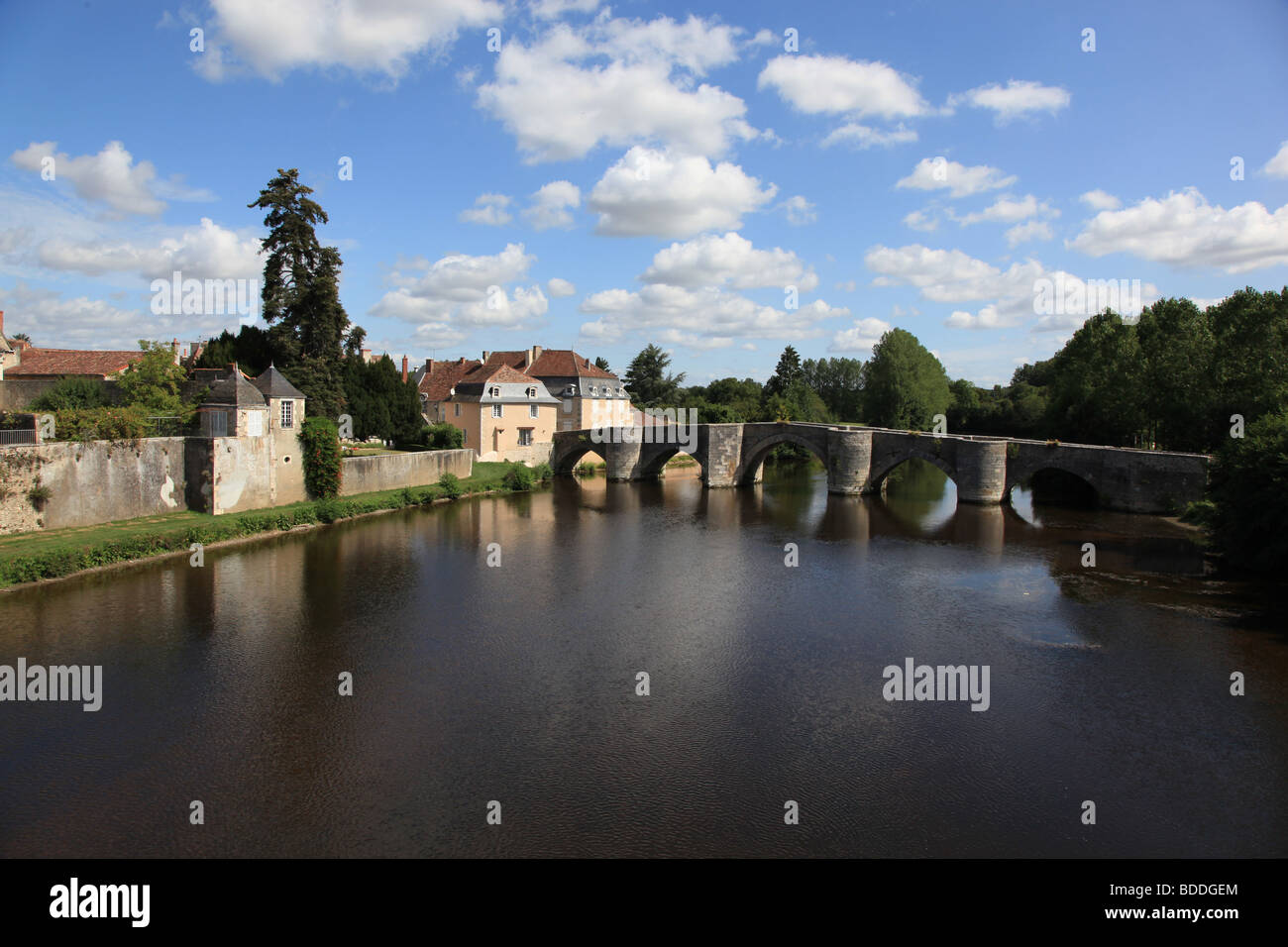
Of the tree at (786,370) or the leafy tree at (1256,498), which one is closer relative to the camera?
the leafy tree at (1256,498)

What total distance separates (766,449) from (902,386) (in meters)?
30.0

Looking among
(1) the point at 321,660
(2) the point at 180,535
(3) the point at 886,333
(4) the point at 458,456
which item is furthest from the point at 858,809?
(3) the point at 886,333

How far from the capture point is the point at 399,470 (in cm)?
3872

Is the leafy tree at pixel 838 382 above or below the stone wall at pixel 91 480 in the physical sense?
above

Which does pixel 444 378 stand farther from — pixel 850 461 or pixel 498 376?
pixel 850 461

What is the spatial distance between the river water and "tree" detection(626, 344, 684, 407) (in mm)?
47690

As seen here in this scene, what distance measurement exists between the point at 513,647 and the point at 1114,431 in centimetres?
3958

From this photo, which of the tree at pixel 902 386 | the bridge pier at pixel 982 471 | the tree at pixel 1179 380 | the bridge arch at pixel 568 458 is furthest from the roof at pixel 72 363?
the tree at pixel 902 386

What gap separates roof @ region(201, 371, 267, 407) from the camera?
99.3 feet

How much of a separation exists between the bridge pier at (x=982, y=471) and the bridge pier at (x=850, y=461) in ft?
15.9

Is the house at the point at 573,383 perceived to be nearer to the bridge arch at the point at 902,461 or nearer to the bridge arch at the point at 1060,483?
the bridge arch at the point at 902,461

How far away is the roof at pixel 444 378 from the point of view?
5489cm

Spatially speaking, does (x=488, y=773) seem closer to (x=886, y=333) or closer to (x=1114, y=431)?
(x=1114, y=431)

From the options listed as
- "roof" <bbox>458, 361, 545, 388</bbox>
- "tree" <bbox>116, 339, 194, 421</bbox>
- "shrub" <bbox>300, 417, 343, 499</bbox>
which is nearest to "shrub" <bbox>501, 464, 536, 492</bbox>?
"roof" <bbox>458, 361, 545, 388</bbox>
